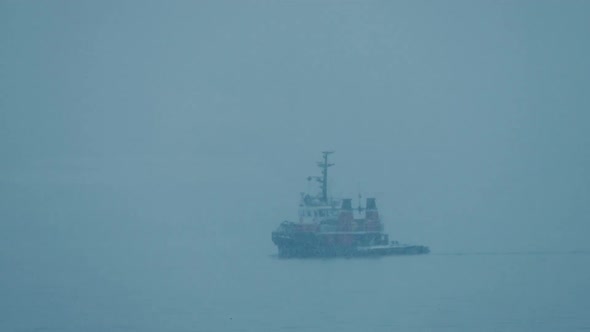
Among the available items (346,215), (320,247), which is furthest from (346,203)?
(320,247)

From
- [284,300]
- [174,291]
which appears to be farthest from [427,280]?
[174,291]

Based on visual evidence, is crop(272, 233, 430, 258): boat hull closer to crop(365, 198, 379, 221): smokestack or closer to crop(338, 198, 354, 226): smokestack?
crop(338, 198, 354, 226): smokestack

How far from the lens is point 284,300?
32.7 feet

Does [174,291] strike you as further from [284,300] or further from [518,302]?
[518,302]

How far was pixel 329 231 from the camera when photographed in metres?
14.8

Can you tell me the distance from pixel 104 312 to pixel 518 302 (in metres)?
4.13

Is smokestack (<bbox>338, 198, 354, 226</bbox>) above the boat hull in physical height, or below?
above

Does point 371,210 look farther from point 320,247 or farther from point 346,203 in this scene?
point 320,247

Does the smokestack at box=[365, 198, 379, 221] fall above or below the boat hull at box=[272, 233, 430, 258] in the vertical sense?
above

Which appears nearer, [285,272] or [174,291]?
[174,291]

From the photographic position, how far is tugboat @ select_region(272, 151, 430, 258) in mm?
14578

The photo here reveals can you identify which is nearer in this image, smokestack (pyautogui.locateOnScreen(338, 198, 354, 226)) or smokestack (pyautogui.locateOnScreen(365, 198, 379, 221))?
smokestack (pyautogui.locateOnScreen(338, 198, 354, 226))

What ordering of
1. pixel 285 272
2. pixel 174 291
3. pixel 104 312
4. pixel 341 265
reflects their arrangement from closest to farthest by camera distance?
pixel 104 312
pixel 174 291
pixel 285 272
pixel 341 265

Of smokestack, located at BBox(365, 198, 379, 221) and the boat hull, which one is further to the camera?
smokestack, located at BBox(365, 198, 379, 221)
